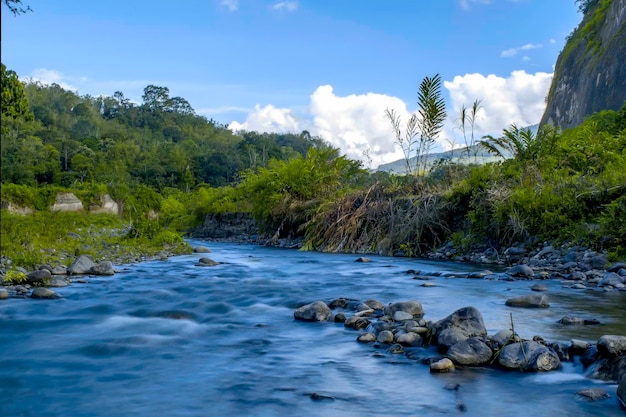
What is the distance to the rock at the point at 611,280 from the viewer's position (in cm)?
789

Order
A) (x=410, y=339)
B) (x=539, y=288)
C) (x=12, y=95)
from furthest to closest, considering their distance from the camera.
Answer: (x=12, y=95), (x=539, y=288), (x=410, y=339)

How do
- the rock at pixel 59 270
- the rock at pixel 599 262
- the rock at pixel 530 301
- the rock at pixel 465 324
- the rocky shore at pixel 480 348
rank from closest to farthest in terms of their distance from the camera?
the rocky shore at pixel 480 348 → the rock at pixel 465 324 → the rock at pixel 530 301 → the rock at pixel 599 262 → the rock at pixel 59 270

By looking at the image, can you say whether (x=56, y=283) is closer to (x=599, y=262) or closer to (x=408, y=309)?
(x=408, y=309)

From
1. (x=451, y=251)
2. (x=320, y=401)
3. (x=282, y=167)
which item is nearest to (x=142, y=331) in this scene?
(x=320, y=401)

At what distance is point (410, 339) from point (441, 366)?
0.77 m

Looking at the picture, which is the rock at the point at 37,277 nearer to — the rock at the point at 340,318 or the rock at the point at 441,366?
the rock at the point at 340,318

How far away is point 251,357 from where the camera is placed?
16.4 feet

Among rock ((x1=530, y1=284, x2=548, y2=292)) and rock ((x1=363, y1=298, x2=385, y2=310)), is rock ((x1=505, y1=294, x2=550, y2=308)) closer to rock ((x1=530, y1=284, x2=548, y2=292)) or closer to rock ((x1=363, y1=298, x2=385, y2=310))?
rock ((x1=530, y1=284, x2=548, y2=292))

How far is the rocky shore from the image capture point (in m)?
4.19

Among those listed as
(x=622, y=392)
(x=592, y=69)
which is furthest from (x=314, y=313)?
(x=592, y=69)

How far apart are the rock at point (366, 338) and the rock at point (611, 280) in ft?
14.5

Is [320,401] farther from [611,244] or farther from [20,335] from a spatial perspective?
[611,244]

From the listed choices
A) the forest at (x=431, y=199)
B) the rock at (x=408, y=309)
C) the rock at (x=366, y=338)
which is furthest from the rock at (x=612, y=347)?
the forest at (x=431, y=199)

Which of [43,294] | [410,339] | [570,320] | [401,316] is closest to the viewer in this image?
[410,339]
